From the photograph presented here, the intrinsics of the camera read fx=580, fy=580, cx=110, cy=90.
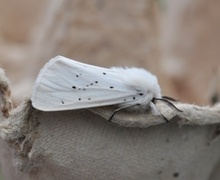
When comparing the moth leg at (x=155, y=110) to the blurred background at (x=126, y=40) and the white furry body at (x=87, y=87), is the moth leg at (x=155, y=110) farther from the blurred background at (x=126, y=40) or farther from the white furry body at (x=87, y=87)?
the blurred background at (x=126, y=40)

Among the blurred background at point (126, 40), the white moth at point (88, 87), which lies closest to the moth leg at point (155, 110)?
the white moth at point (88, 87)

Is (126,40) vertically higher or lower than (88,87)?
higher

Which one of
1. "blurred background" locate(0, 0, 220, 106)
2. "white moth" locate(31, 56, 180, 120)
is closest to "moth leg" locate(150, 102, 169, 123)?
"white moth" locate(31, 56, 180, 120)

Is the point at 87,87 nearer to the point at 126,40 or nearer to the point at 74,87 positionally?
the point at 74,87

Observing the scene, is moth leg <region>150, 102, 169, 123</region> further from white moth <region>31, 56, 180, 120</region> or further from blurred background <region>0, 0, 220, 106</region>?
blurred background <region>0, 0, 220, 106</region>

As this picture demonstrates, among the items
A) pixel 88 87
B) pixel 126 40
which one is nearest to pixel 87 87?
pixel 88 87
